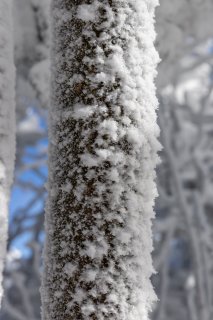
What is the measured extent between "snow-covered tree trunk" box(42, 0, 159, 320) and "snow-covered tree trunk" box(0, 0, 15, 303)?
6cm

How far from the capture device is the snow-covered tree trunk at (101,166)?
1.57 ft

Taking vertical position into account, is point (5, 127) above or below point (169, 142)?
below

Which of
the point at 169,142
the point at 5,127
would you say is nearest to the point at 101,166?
the point at 5,127

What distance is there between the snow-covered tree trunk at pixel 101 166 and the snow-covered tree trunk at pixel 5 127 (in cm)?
6

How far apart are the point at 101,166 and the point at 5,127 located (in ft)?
0.49

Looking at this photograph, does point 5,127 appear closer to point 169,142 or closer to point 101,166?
point 101,166

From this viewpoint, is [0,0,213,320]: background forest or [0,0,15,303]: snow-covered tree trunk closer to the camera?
[0,0,15,303]: snow-covered tree trunk

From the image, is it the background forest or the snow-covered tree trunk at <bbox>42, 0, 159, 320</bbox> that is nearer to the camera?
the snow-covered tree trunk at <bbox>42, 0, 159, 320</bbox>

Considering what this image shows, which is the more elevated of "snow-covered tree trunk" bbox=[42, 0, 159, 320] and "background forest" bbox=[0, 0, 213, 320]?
"background forest" bbox=[0, 0, 213, 320]

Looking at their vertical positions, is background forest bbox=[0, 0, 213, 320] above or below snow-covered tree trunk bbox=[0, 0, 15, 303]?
above

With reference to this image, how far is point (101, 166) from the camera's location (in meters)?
0.49

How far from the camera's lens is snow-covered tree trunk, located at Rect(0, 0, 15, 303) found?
560 mm

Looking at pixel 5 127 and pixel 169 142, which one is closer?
pixel 5 127

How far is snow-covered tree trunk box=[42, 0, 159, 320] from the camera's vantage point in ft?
1.57
